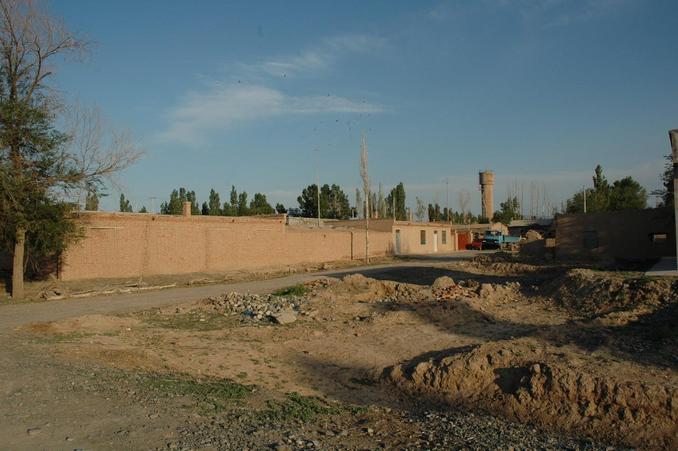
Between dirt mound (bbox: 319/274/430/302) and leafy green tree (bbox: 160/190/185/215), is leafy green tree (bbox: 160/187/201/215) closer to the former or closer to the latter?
leafy green tree (bbox: 160/190/185/215)

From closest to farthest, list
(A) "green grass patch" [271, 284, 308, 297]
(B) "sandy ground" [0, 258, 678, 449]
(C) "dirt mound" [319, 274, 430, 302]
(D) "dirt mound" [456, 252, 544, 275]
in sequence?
(B) "sandy ground" [0, 258, 678, 449] < (C) "dirt mound" [319, 274, 430, 302] < (A) "green grass patch" [271, 284, 308, 297] < (D) "dirt mound" [456, 252, 544, 275]

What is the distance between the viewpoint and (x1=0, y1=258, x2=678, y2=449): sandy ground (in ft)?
21.7

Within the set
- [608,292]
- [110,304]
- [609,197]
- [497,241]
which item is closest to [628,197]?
[609,197]

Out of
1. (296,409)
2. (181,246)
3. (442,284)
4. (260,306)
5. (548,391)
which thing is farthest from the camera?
(181,246)

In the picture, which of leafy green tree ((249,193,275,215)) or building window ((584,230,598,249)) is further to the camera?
leafy green tree ((249,193,275,215))

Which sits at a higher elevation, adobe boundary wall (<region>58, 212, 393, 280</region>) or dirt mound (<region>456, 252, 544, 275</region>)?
adobe boundary wall (<region>58, 212, 393, 280</region>)

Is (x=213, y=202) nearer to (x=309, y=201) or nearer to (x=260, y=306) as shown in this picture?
(x=309, y=201)

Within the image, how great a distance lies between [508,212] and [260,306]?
289 feet

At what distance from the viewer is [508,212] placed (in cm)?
9894

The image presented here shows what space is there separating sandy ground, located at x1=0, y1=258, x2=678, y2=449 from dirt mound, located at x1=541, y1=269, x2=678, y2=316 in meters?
0.06

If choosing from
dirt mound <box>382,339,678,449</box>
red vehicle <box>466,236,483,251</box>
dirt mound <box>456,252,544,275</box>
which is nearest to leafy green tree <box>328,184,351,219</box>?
red vehicle <box>466,236,483,251</box>

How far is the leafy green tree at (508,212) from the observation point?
96.1 meters

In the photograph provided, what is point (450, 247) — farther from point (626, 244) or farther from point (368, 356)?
point (368, 356)

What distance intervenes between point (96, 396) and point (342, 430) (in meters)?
3.39
